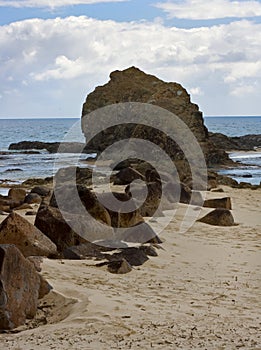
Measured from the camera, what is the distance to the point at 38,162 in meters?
40.4

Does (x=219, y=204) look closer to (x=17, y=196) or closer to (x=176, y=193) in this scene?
(x=176, y=193)

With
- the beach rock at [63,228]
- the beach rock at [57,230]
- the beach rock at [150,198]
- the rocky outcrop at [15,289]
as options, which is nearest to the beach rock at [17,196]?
A: the beach rock at [150,198]

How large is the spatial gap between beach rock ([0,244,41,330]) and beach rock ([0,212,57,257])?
6.28 ft

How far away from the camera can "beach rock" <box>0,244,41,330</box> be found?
Result: 6188 millimetres

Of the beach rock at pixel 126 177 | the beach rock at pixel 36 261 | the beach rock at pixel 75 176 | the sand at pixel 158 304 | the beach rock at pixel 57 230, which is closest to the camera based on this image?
the sand at pixel 158 304

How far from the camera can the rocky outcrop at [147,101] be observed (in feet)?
123

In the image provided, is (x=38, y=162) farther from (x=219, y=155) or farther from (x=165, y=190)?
(x=165, y=190)

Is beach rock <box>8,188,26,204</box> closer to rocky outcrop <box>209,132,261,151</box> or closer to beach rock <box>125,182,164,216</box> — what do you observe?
beach rock <box>125,182,164,216</box>

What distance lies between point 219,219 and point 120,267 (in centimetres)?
531

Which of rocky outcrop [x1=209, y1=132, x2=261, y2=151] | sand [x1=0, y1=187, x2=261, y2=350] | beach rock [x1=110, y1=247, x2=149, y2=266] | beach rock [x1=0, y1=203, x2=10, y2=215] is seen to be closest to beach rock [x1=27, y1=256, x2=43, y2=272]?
sand [x1=0, y1=187, x2=261, y2=350]

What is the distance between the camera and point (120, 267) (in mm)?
8477

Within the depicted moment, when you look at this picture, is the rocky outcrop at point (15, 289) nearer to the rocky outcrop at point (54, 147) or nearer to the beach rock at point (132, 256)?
the beach rock at point (132, 256)

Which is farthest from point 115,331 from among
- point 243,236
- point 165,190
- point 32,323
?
point 165,190

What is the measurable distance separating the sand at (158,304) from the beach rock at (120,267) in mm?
120
